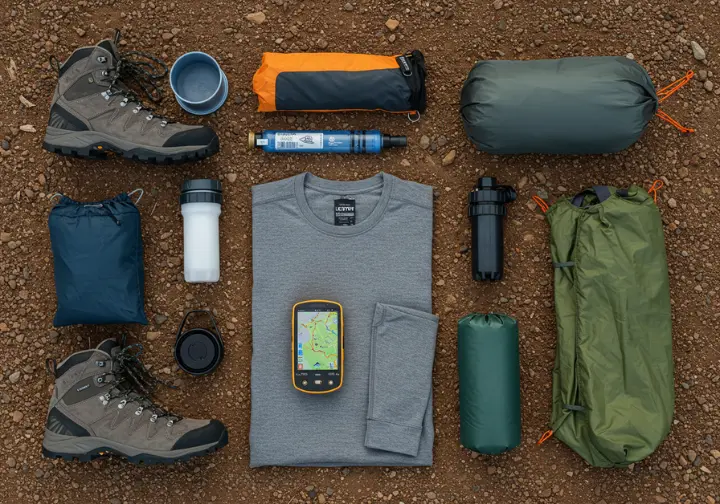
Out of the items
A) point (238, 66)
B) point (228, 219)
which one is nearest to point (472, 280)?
point (228, 219)

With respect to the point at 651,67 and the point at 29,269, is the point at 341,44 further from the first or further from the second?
the point at 29,269

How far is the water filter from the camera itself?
A: 95.5 inches

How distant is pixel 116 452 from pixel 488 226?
169 centimetres

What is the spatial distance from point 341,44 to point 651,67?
4.28 ft

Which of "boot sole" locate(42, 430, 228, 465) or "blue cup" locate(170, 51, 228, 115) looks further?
"blue cup" locate(170, 51, 228, 115)

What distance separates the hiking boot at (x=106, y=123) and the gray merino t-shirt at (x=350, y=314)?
39 cm

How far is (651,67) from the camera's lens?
2514mm

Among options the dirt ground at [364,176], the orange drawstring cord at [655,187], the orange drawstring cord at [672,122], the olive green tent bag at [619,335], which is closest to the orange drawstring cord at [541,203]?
the dirt ground at [364,176]

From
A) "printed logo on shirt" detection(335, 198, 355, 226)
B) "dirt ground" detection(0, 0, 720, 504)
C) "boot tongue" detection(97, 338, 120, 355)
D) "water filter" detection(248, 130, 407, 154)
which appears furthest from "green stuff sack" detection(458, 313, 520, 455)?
"boot tongue" detection(97, 338, 120, 355)

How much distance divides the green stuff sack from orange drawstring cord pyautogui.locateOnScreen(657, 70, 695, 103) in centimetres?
115

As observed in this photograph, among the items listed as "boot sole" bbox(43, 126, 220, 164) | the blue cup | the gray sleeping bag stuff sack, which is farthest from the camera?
the blue cup

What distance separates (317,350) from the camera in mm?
2344

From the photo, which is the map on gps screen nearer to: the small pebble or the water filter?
the water filter

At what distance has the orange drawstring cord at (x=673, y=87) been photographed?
248 cm
